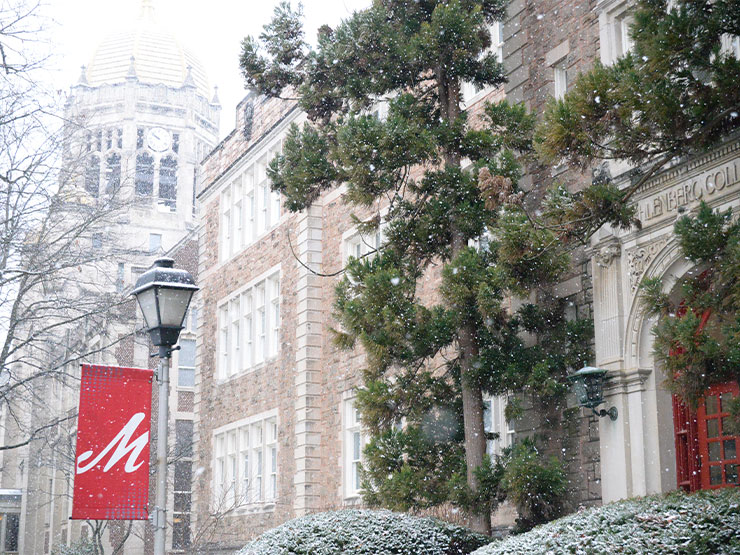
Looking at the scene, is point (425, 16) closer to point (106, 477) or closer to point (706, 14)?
point (706, 14)

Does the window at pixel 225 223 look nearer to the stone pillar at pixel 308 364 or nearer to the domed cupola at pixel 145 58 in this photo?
the stone pillar at pixel 308 364

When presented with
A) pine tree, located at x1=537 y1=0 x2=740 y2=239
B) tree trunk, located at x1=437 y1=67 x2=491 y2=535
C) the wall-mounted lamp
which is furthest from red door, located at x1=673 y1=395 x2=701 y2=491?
pine tree, located at x1=537 y1=0 x2=740 y2=239

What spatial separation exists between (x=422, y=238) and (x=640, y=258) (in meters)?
2.68

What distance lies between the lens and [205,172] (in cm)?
3036

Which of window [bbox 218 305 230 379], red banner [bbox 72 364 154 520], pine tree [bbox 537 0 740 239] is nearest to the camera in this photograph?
pine tree [bbox 537 0 740 239]

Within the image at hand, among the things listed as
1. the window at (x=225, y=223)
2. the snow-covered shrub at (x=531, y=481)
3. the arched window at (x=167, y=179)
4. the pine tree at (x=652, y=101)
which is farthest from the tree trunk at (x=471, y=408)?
the arched window at (x=167, y=179)

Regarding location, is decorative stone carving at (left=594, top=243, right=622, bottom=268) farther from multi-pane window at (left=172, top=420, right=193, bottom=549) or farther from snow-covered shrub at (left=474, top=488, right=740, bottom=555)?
multi-pane window at (left=172, top=420, right=193, bottom=549)

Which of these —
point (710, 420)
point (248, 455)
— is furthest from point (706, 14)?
point (248, 455)

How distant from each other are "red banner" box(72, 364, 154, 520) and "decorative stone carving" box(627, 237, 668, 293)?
567cm

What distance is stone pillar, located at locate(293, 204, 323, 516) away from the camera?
21844mm

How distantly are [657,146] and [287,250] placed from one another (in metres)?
15.2

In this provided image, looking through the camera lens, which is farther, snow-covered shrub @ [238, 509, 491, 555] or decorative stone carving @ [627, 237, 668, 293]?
decorative stone carving @ [627, 237, 668, 293]

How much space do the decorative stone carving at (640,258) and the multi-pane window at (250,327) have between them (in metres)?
13.4

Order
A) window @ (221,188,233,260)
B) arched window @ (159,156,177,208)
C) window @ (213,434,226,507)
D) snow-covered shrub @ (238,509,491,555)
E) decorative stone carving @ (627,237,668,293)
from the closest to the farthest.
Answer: snow-covered shrub @ (238,509,491,555) < decorative stone carving @ (627,237,668,293) < window @ (213,434,226,507) < window @ (221,188,233,260) < arched window @ (159,156,177,208)
